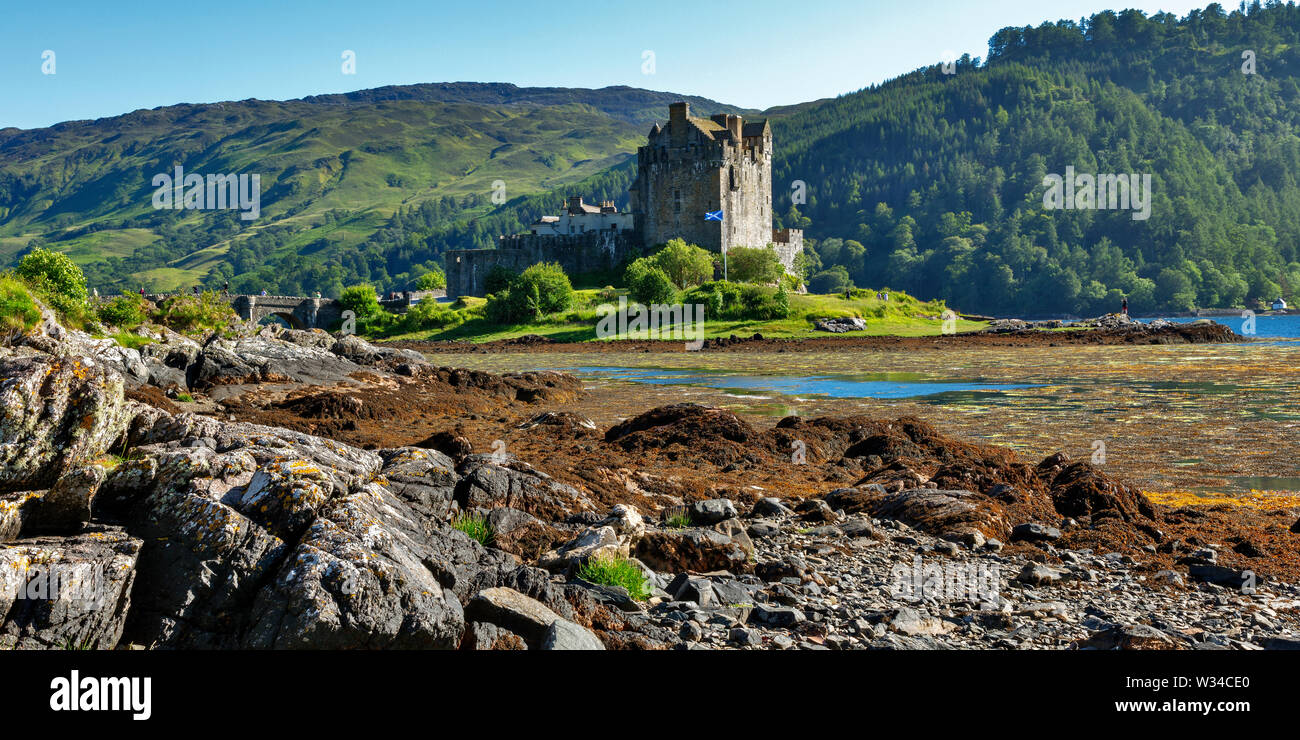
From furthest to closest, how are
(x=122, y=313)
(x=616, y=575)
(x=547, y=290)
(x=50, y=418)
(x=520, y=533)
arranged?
(x=547, y=290) < (x=122, y=313) < (x=520, y=533) < (x=616, y=575) < (x=50, y=418)

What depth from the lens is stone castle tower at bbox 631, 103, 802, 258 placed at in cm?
10425

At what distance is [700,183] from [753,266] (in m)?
14.4

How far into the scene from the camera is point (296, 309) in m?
107

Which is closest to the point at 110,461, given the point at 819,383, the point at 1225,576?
the point at 1225,576

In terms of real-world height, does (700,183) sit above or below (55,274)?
above

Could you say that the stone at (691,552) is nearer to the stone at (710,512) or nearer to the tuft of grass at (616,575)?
Result: the tuft of grass at (616,575)

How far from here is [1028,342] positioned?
7094cm

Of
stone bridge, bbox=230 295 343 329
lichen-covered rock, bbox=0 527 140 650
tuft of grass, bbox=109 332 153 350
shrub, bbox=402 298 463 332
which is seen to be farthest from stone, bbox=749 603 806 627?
stone bridge, bbox=230 295 343 329

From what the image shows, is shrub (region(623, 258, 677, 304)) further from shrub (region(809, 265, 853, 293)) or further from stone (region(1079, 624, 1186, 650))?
shrub (region(809, 265, 853, 293))

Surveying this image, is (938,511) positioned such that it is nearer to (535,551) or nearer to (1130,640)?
(1130,640)

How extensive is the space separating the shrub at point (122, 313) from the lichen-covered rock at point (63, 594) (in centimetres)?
3724

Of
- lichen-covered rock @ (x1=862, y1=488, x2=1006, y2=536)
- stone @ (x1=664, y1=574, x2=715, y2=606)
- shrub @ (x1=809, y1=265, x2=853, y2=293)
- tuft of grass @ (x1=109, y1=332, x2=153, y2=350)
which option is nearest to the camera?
stone @ (x1=664, y1=574, x2=715, y2=606)

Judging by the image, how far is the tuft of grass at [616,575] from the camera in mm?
10023

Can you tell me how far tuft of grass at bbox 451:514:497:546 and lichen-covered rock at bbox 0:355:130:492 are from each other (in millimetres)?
3795
